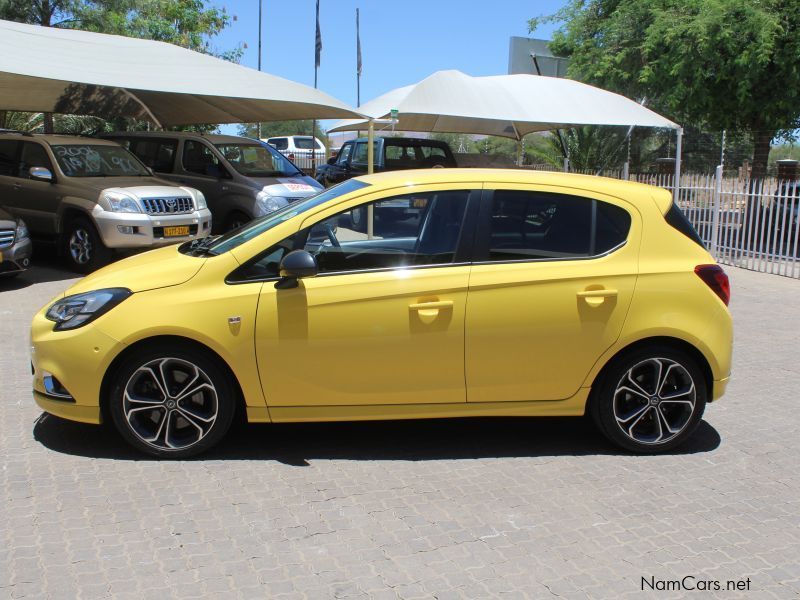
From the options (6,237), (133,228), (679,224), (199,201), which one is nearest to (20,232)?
(6,237)

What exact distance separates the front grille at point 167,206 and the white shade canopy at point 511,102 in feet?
16.3

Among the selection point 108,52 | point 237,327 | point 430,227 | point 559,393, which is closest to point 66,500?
point 237,327

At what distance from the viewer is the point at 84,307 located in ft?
14.7

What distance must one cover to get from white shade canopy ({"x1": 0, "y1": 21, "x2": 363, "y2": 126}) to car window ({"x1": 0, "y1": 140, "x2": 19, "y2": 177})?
1214 millimetres

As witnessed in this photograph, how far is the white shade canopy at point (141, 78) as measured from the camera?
10.9 m

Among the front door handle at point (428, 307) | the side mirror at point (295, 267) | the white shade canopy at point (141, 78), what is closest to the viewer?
the side mirror at point (295, 267)

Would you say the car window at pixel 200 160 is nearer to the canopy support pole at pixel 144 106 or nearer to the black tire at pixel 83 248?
the black tire at pixel 83 248

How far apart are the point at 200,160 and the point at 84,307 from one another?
30.9 feet

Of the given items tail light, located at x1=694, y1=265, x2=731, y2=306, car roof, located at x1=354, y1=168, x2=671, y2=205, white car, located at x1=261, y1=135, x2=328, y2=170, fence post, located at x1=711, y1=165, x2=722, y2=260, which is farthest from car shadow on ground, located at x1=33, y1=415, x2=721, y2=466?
white car, located at x1=261, y1=135, x2=328, y2=170

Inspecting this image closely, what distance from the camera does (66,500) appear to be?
157 inches

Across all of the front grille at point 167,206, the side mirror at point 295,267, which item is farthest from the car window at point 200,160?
the side mirror at point 295,267

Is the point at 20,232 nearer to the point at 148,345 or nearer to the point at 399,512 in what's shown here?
the point at 148,345

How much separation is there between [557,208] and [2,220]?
25.0ft

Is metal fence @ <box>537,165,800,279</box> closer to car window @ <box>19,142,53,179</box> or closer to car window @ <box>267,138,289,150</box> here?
car window @ <box>19,142,53,179</box>
